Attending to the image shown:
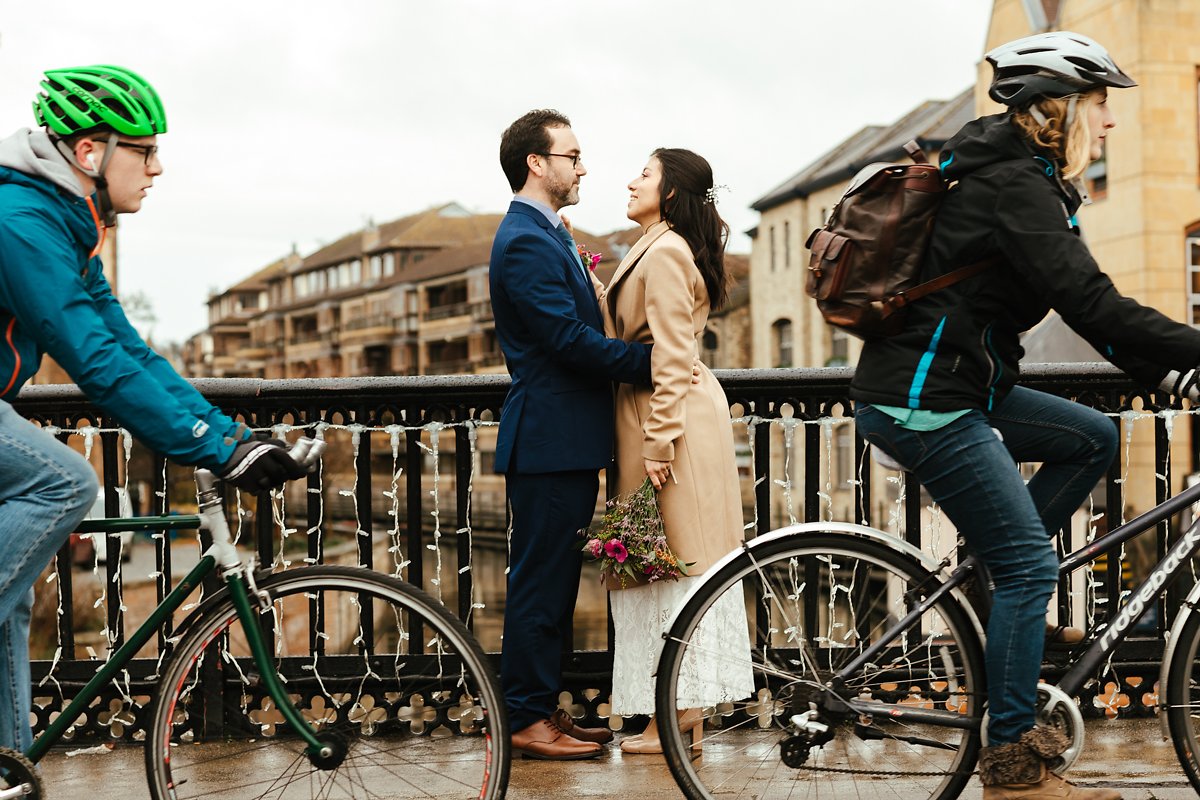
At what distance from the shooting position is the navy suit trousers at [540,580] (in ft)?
13.8

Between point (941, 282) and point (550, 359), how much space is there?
1.46m

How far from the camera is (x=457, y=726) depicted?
4008 millimetres

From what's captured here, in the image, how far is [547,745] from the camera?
4.28 metres

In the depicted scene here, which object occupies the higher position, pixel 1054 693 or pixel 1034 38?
pixel 1034 38

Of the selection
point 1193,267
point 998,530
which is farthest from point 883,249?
point 1193,267

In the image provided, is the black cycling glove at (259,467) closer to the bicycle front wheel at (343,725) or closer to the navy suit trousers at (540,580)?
the bicycle front wheel at (343,725)

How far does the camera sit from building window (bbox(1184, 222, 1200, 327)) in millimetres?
26047

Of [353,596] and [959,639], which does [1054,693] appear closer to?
[959,639]

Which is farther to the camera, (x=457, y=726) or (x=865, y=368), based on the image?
(x=457, y=726)

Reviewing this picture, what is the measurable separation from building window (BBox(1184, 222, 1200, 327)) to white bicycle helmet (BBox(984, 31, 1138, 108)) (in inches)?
984

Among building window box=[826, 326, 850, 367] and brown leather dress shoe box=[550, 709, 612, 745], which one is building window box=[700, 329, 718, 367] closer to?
building window box=[826, 326, 850, 367]

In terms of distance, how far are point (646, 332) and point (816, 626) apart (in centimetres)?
119

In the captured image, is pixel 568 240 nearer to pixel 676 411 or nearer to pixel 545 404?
pixel 545 404

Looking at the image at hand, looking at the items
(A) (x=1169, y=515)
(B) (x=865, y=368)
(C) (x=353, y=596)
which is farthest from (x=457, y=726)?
(A) (x=1169, y=515)
